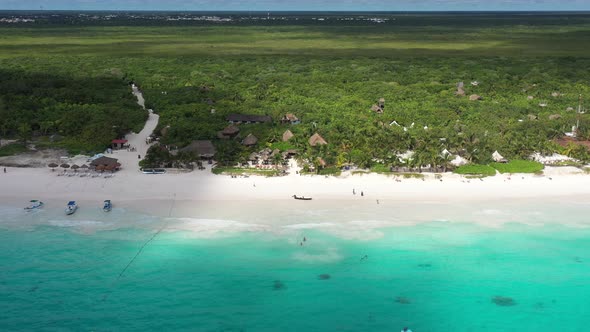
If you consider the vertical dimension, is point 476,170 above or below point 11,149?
below

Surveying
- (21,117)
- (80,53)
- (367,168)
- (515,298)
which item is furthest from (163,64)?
(515,298)

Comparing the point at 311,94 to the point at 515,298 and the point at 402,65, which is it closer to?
the point at 402,65

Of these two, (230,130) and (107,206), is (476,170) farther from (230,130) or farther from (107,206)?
(107,206)

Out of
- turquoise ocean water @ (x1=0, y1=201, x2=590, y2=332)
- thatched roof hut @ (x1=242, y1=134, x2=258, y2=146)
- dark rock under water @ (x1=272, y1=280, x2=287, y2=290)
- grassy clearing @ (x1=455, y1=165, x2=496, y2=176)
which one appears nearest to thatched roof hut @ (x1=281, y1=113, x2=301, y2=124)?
thatched roof hut @ (x1=242, y1=134, x2=258, y2=146)

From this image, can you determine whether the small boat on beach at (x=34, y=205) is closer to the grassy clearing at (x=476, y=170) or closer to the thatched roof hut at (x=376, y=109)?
the grassy clearing at (x=476, y=170)

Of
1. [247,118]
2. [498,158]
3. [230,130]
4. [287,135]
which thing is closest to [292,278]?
[287,135]

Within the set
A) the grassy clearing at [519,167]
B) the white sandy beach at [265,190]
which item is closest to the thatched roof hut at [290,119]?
the white sandy beach at [265,190]
